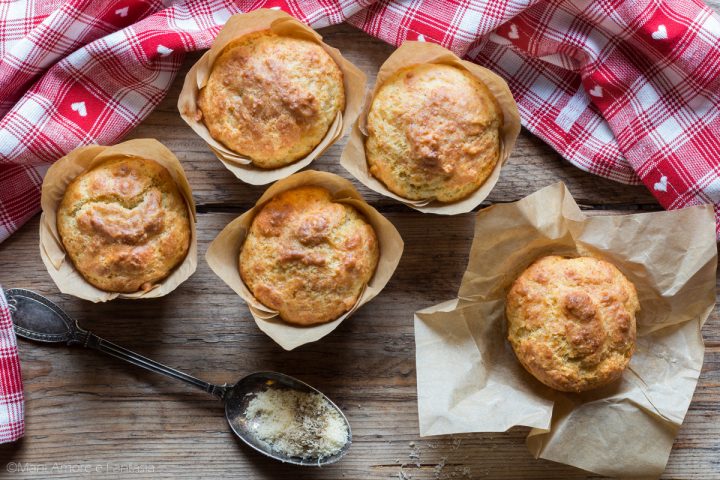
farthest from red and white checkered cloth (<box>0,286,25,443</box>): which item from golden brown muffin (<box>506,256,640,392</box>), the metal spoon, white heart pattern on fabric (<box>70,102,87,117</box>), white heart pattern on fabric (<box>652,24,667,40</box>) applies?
white heart pattern on fabric (<box>652,24,667,40</box>)

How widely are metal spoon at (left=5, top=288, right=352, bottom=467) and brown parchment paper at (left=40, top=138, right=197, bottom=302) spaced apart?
0.28 meters

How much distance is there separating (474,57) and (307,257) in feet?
3.78

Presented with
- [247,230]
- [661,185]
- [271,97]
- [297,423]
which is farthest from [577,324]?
[271,97]

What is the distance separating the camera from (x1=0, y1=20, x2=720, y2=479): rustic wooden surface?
3014 millimetres

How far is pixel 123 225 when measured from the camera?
269cm

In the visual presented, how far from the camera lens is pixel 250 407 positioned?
2.94 meters

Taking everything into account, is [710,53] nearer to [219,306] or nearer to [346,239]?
[346,239]

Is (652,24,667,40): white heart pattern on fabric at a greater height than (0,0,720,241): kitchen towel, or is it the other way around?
(652,24,667,40): white heart pattern on fabric

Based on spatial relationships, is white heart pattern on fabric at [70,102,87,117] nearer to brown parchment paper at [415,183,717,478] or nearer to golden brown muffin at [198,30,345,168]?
golden brown muffin at [198,30,345,168]

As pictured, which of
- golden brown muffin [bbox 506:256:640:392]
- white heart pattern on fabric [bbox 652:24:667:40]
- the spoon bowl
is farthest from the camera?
the spoon bowl

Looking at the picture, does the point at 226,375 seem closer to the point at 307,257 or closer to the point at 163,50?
the point at 307,257

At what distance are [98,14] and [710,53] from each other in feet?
8.07

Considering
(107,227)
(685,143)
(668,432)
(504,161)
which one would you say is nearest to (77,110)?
(107,227)

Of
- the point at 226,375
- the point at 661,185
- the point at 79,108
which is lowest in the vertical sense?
the point at 226,375
